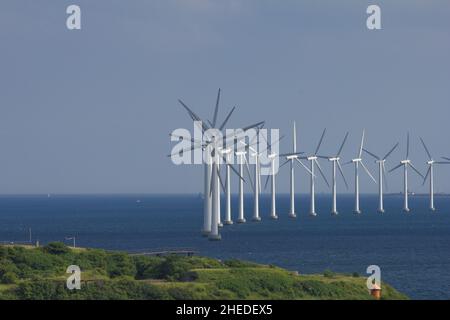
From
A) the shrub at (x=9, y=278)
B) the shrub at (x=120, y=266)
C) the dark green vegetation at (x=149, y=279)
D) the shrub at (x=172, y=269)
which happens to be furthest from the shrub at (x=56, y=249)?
the shrub at (x=9, y=278)

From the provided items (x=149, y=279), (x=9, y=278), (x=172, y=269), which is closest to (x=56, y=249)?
(x=149, y=279)

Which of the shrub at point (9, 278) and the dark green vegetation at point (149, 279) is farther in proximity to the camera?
the shrub at point (9, 278)

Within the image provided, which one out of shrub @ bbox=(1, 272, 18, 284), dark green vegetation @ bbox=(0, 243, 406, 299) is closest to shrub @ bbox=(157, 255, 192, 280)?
dark green vegetation @ bbox=(0, 243, 406, 299)

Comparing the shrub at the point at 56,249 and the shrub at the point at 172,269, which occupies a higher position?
the shrub at the point at 56,249

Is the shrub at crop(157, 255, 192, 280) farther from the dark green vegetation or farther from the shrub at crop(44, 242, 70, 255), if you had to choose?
the shrub at crop(44, 242, 70, 255)

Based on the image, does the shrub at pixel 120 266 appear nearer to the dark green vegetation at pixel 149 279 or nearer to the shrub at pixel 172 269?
the dark green vegetation at pixel 149 279

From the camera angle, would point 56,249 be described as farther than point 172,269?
Yes

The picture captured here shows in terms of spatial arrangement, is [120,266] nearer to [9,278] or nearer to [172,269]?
Result: [172,269]
